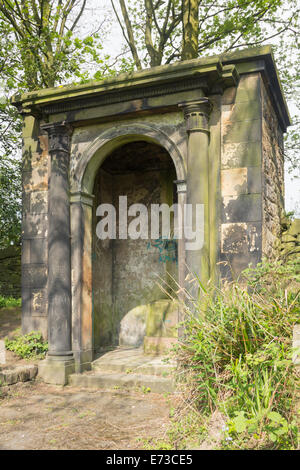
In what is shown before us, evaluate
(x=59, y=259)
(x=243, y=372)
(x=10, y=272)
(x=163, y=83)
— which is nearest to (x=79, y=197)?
(x=59, y=259)

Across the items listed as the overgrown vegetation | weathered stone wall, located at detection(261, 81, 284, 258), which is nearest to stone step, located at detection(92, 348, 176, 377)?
the overgrown vegetation

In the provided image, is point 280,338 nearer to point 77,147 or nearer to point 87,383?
point 87,383

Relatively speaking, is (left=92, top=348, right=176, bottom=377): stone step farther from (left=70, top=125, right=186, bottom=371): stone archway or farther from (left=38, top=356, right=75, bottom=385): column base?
(left=38, top=356, right=75, bottom=385): column base

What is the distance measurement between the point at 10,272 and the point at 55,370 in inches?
289

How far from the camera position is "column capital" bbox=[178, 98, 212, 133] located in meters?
5.21

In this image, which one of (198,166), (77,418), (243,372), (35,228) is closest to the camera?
(243,372)

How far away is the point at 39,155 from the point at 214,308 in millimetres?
3975

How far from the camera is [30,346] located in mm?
5992

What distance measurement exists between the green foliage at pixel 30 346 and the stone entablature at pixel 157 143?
17 centimetres

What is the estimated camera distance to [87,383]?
18.0 feet

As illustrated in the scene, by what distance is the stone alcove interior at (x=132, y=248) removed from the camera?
24.1 ft

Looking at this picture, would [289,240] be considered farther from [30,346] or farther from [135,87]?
[30,346]

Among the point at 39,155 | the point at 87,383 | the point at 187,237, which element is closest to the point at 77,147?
the point at 39,155

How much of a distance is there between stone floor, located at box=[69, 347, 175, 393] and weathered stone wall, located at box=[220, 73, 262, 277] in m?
1.52
